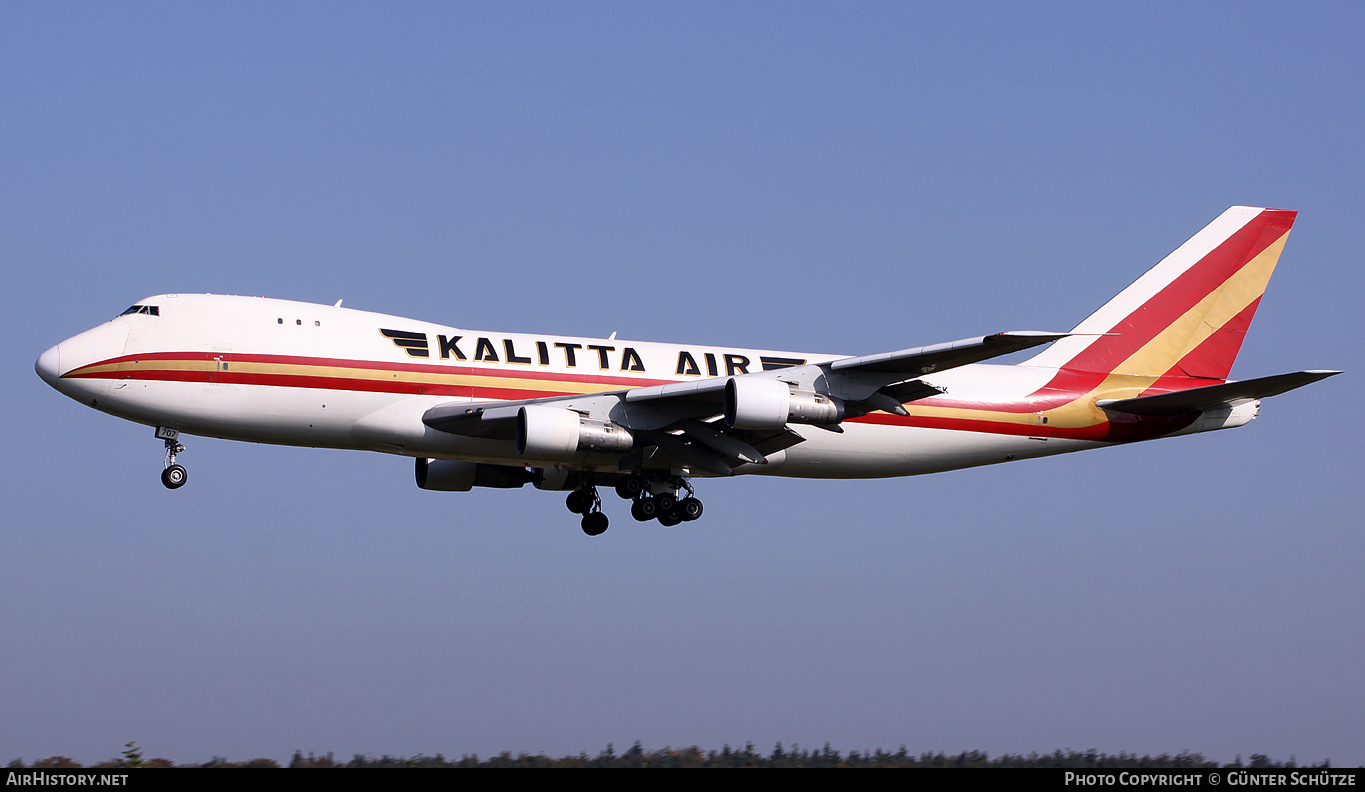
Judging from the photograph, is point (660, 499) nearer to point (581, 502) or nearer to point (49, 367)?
point (581, 502)

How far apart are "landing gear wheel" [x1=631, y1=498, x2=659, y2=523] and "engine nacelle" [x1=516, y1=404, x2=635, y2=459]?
10.8 feet

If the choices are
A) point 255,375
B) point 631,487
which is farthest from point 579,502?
point 255,375

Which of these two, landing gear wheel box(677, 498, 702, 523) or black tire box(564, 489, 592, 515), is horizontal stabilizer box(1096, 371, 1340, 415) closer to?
landing gear wheel box(677, 498, 702, 523)

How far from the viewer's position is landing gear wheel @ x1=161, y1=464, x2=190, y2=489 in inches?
1308

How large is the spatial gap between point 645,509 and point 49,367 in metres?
14.7

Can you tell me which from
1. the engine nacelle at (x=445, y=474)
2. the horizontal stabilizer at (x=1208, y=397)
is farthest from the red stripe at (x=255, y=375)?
the horizontal stabilizer at (x=1208, y=397)

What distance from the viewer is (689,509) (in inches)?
1426

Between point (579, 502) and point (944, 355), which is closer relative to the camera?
point (944, 355)

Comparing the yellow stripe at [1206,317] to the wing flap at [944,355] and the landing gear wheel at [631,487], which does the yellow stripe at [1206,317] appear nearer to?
A: the wing flap at [944,355]
